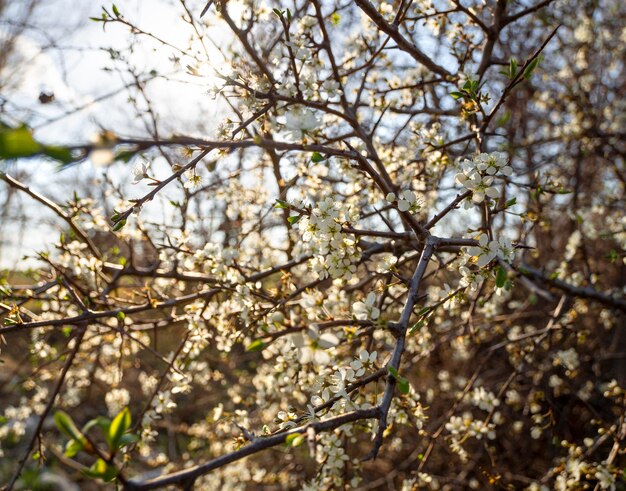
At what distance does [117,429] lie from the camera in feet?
2.71

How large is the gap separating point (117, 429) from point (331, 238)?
37.9 inches

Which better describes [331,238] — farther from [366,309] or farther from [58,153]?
[58,153]

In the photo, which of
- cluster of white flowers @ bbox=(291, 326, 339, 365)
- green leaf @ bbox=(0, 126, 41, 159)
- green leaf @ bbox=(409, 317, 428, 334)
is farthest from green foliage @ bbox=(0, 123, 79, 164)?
green leaf @ bbox=(409, 317, 428, 334)

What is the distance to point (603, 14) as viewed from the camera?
563 cm

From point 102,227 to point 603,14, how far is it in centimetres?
625

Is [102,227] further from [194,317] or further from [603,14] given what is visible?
[603,14]

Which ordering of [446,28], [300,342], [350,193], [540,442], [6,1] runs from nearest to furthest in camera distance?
[300,342] → [350,193] → [446,28] → [540,442] → [6,1]

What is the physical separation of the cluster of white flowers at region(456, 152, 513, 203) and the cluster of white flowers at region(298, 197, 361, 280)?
42 centimetres

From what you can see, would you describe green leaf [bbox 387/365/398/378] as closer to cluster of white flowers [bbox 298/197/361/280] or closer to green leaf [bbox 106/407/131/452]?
cluster of white flowers [bbox 298/197/361/280]

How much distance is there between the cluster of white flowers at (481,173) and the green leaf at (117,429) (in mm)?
1204

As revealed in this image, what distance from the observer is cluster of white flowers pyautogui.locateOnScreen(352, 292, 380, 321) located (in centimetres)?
148

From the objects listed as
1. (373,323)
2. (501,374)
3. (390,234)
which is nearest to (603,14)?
(501,374)

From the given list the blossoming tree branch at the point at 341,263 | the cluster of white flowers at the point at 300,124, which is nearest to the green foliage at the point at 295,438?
the blossoming tree branch at the point at 341,263

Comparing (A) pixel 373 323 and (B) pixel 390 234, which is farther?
(B) pixel 390 234
